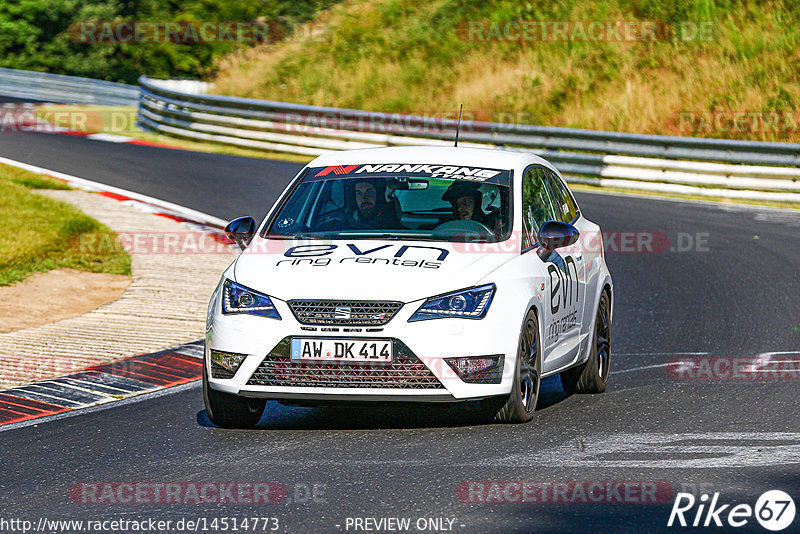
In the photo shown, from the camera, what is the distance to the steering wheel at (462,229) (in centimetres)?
820

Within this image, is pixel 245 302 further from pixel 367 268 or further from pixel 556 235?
pixel 556 235

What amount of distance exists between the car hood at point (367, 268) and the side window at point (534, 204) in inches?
16.8

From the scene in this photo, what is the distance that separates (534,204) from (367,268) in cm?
174

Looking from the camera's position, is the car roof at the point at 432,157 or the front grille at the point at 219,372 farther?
the car roof at the point at 432,157

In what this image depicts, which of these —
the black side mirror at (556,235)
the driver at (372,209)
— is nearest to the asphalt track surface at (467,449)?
the black side mirror at (556,235)

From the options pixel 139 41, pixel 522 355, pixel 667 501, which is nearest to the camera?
pixel 667 501

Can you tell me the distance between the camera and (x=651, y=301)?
519 inches

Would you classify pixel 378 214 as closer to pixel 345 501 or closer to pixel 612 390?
pixel 612 390

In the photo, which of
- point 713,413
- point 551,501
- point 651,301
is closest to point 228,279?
point 551,501

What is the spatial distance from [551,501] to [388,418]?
2268 mm

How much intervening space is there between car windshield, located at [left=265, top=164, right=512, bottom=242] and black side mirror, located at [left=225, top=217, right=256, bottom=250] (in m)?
0.14

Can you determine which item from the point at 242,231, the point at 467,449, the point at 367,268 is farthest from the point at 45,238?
the point at 467,449

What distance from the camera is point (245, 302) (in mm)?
7555

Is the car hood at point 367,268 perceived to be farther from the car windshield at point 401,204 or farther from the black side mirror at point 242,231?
the black side mirror at point 242,231
